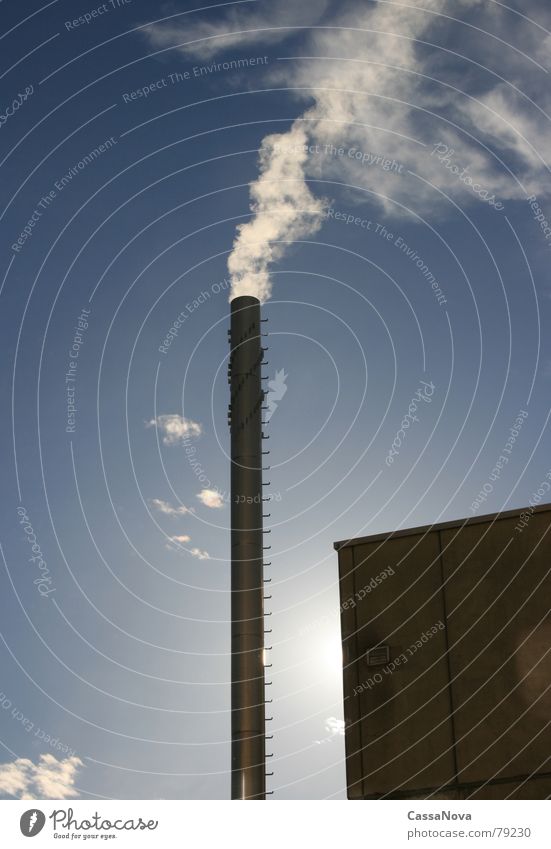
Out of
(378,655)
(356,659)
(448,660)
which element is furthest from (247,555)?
(448,660)

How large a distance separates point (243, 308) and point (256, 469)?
27.5 feet

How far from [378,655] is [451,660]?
2.27 m

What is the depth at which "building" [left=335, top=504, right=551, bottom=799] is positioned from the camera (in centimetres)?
2603

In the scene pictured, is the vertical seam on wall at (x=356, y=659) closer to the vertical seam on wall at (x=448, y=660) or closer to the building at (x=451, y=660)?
the building at (x=451, y=660)

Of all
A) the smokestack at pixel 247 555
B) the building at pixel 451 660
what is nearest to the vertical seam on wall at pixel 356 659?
the building at pixel 451 660

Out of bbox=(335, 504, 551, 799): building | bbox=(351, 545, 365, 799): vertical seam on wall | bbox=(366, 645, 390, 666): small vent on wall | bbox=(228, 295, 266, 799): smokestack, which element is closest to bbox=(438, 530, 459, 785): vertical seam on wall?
bbox=(335, 504, 551, 799): building

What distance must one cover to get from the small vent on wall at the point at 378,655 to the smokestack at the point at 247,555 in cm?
1039

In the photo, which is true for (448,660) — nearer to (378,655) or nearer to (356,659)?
(378,655)

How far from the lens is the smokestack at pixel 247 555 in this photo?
A: 37.7 meters

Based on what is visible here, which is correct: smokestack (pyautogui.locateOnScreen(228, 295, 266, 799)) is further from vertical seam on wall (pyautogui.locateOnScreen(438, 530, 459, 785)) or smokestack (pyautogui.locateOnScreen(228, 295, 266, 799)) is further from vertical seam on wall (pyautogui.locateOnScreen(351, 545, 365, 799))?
vertical seam on wall (pyautogui.locateOnScreen(438, 530, 459, 785))

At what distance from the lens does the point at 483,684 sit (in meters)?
26.9

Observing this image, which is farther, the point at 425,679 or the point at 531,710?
the point at 425,679
